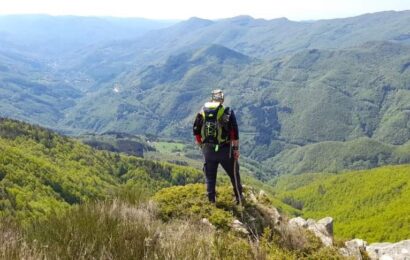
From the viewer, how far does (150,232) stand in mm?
7285

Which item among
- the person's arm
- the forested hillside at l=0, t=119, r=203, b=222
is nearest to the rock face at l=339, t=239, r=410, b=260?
the person's arm

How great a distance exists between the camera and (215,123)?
1298 cm

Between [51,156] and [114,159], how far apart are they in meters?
28.2

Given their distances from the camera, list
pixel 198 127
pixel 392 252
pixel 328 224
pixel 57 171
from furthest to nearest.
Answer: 1. pixel 57 171
2. pixel 328 224
3. pixel 392 252
4. pixel 198 127

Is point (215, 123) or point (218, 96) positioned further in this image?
point (218, 96)

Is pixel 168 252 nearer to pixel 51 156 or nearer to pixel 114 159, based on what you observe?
pixel 51 156

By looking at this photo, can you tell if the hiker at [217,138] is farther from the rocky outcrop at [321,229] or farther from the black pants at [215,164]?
the rocky outcrop at [321,229]

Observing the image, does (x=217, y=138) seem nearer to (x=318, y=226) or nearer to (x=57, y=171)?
(x=318, y=226)

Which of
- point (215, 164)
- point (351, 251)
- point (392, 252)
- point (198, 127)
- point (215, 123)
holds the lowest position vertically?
point (392, 252)

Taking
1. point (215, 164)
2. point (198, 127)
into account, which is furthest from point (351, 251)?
point (198, 127)

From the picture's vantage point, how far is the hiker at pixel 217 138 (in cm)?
1298

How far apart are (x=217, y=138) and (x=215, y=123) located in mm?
423

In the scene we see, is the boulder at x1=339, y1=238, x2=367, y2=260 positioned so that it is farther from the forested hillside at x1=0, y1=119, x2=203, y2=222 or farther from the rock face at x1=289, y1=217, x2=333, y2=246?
the forested hillside at x1=0, y1=119, x2=203, y2=222

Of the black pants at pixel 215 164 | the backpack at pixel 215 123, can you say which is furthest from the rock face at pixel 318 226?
the backpack at pixel 215 123
